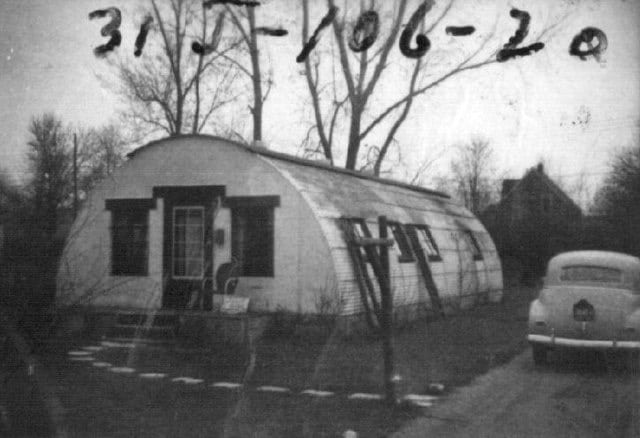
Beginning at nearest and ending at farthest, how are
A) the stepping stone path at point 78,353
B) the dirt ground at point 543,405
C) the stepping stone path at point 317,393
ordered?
the dirt ground at point 543,405
the stepping stone path at point 317,393
the stepping stone path at point 78,353

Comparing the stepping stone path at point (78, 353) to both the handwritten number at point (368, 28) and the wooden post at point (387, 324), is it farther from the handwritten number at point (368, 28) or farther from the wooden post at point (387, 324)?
the handwritten number at point (368, 28)

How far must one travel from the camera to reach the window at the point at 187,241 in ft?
48.1

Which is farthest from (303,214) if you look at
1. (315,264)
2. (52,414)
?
(52,414)

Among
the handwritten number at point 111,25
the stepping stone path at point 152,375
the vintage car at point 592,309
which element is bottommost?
the stepping stone path at point 152,375

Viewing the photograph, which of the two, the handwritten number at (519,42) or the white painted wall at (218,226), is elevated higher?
the handwritten number at (519,42)

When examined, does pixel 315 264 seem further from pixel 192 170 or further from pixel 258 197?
pixel 192 170

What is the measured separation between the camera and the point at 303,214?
1366cm

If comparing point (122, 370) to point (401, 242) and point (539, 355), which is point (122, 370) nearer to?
point (539, 355)

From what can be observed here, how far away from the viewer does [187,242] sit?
48.4ft

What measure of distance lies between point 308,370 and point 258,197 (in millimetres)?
4754

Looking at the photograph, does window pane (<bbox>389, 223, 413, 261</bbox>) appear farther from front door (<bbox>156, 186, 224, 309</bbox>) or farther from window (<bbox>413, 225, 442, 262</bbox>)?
front door (<bbox>156, 186, 224, 309</bbox>)

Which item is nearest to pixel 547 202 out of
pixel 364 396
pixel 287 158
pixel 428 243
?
pixel 428 243

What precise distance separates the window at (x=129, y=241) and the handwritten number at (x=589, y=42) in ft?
33.1

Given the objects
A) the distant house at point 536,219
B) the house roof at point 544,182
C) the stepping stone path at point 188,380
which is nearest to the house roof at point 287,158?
the house roof at point 544,182
